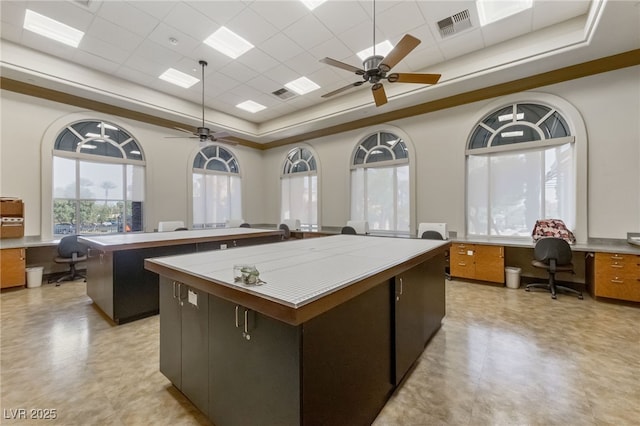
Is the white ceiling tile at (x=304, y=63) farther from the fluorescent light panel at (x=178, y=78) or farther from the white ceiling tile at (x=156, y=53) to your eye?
the fluorescent light panel at (x=178, y=78)

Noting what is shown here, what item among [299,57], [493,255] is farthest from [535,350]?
[299,57]

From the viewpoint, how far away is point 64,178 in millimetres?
5551

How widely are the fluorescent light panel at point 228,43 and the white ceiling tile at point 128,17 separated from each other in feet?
2.63

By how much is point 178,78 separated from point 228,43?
185 centimetres

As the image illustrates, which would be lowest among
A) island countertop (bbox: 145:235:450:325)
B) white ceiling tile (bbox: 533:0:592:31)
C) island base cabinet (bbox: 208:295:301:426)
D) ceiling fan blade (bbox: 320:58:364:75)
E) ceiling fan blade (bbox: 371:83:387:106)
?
island base cabinet (bbox: 208:295:301:426)

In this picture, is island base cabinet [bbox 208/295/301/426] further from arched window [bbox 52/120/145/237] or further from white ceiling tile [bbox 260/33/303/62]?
arched window [bbox 52/120/145/237]

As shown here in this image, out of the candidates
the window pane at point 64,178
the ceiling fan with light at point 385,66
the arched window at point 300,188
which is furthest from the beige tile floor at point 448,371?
the arched window at point 300,188

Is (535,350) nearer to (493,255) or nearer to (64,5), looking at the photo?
(493,255)

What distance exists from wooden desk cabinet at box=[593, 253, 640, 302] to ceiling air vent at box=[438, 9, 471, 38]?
389 cm

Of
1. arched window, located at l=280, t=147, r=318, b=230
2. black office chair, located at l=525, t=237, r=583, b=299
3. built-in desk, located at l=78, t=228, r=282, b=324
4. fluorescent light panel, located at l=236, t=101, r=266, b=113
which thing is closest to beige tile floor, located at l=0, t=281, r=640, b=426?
built-in desk, located at l=78, t=228, r=282, b=324

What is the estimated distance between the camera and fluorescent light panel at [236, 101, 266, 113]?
6908 millimetres

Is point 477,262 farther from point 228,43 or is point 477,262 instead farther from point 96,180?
point 96,180

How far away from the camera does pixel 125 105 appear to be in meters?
5.89

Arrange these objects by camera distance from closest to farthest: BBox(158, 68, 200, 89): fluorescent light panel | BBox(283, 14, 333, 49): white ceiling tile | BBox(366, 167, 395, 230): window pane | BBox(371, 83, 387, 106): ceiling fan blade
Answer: BBox(371, 83, 387, 106): ceiling fan blade, BBox(283, 14, 333, 49): white ceiling tile, BBox(158, 68, 200, 89): fluorescent light panel, BBox(366, 167, 395, 230): window pane
